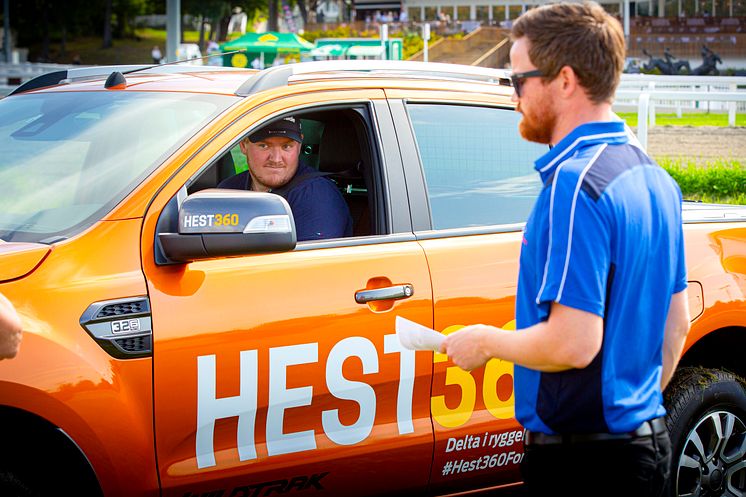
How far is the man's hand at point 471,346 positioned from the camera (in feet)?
8.63

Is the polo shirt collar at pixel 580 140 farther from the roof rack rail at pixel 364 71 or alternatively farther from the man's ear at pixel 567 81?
the roof rack rail at pixel 364 71

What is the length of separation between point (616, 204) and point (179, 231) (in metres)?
1.42

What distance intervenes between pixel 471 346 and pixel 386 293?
49.3 inches

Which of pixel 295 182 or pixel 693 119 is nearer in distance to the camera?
pixel 295 182

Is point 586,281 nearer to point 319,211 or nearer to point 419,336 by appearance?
point 419,336

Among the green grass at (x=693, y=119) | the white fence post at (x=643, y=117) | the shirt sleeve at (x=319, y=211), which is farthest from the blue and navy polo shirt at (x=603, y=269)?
the green grass at (x=693, y=119)

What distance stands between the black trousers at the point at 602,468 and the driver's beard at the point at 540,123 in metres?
0.73

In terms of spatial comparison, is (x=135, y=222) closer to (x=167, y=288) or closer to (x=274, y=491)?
(x=167, y=288)

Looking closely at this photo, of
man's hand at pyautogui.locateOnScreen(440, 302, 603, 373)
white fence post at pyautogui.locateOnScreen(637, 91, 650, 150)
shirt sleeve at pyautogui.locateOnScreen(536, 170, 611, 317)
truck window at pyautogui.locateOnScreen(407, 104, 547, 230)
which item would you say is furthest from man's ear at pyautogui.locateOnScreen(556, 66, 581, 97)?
white fence post at pyautogui.locateOnScreen(637, 91, 650, 150)

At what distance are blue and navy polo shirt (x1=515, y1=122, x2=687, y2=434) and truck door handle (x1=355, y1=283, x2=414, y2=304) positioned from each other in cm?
111

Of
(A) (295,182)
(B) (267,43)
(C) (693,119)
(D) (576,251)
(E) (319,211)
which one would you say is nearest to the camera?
(D) (576,251)

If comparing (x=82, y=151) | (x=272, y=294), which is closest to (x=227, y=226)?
(x=272, y=294)

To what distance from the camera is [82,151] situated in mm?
3869

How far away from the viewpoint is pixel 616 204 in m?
2.56
